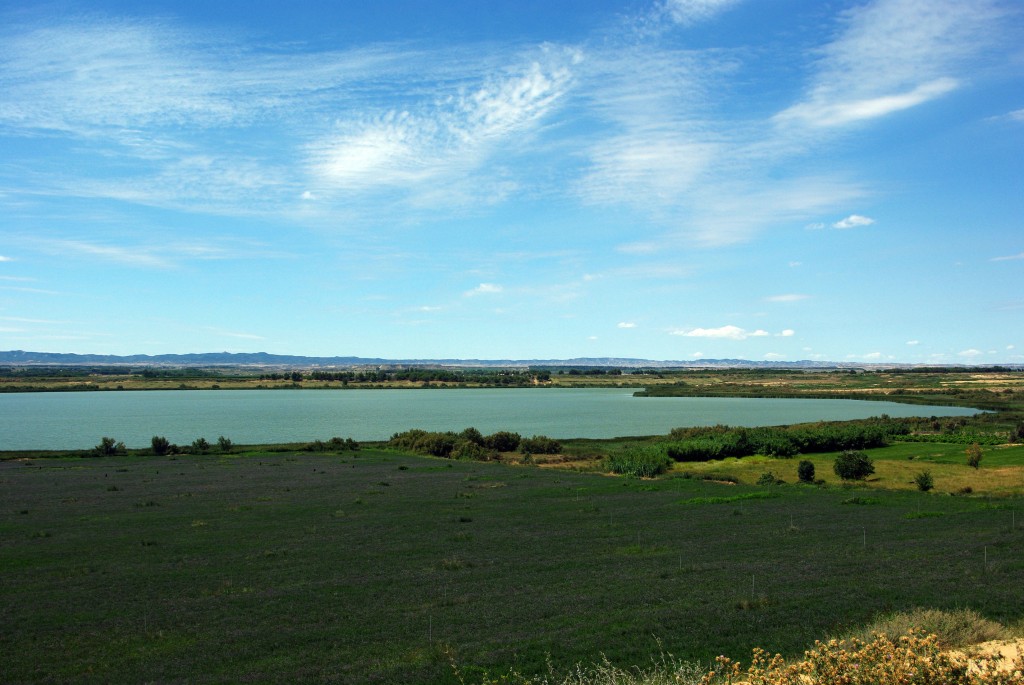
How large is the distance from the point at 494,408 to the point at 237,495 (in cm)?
11608

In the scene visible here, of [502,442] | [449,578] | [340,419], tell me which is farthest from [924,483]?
[340,419]

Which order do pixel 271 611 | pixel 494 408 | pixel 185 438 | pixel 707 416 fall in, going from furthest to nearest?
pixel 494 408, pixel 707 416, pixel 185 438, pixel 271 611

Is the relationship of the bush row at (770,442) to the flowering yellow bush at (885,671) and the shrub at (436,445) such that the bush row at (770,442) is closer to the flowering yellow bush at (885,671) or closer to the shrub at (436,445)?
the shrub at (436,445)

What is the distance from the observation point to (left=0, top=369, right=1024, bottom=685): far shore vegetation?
14.1m

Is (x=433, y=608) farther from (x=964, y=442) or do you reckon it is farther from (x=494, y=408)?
(x=494, y=408)

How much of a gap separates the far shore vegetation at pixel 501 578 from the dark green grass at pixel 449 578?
0.11 metres

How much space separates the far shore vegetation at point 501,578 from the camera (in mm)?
14141

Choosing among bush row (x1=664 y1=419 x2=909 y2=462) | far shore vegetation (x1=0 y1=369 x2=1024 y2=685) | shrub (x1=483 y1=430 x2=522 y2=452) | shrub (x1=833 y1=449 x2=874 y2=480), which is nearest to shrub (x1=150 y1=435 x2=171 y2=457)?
far shore vegetation (x1=0 y1=369 x2=1024 y2=685)

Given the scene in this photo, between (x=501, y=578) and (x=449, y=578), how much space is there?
5.33ft

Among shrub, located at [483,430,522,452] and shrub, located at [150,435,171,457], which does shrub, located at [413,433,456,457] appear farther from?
shrub, located at [150,435,171,457]

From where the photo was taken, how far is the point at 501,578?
69.6 feet

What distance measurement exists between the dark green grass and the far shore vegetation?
0.11 m

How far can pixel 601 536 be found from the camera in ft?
91.8

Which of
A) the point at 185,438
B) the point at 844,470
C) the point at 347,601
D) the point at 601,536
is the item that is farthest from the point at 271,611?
the point at 185,438
